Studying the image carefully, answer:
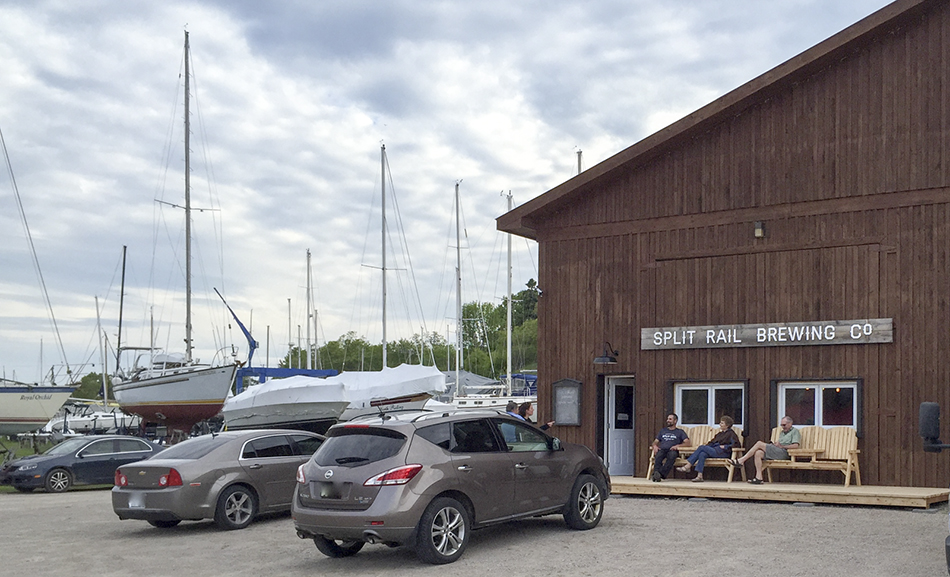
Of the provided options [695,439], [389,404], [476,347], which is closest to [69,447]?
[389,404]

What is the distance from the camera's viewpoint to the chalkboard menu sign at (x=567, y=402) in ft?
65.9

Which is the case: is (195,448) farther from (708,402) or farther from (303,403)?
(303,403)

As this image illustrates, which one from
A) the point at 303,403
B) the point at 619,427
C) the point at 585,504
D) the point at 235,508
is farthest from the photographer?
the point at 303,403

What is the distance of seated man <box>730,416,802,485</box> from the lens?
1680 cm

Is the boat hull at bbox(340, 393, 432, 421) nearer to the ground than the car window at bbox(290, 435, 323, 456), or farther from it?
nearer to the ground

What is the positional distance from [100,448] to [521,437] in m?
14.0

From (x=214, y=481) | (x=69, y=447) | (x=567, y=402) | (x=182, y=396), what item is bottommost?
(x=69, y=447)

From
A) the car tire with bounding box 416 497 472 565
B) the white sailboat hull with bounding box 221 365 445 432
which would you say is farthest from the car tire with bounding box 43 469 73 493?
the car tire with bounding box 416 497 472 565

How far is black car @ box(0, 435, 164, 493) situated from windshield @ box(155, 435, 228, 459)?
8.75 meters

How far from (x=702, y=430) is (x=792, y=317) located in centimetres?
272

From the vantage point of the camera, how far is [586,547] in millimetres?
11172

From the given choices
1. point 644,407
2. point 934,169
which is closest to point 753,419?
point 644,407

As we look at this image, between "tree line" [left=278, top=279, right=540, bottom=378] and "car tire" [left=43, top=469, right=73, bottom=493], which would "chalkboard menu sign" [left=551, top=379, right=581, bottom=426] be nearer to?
"car tire" [left=43, top=469, right=73, bottom=493]

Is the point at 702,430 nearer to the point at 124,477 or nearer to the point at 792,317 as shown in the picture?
the point at 792,317
